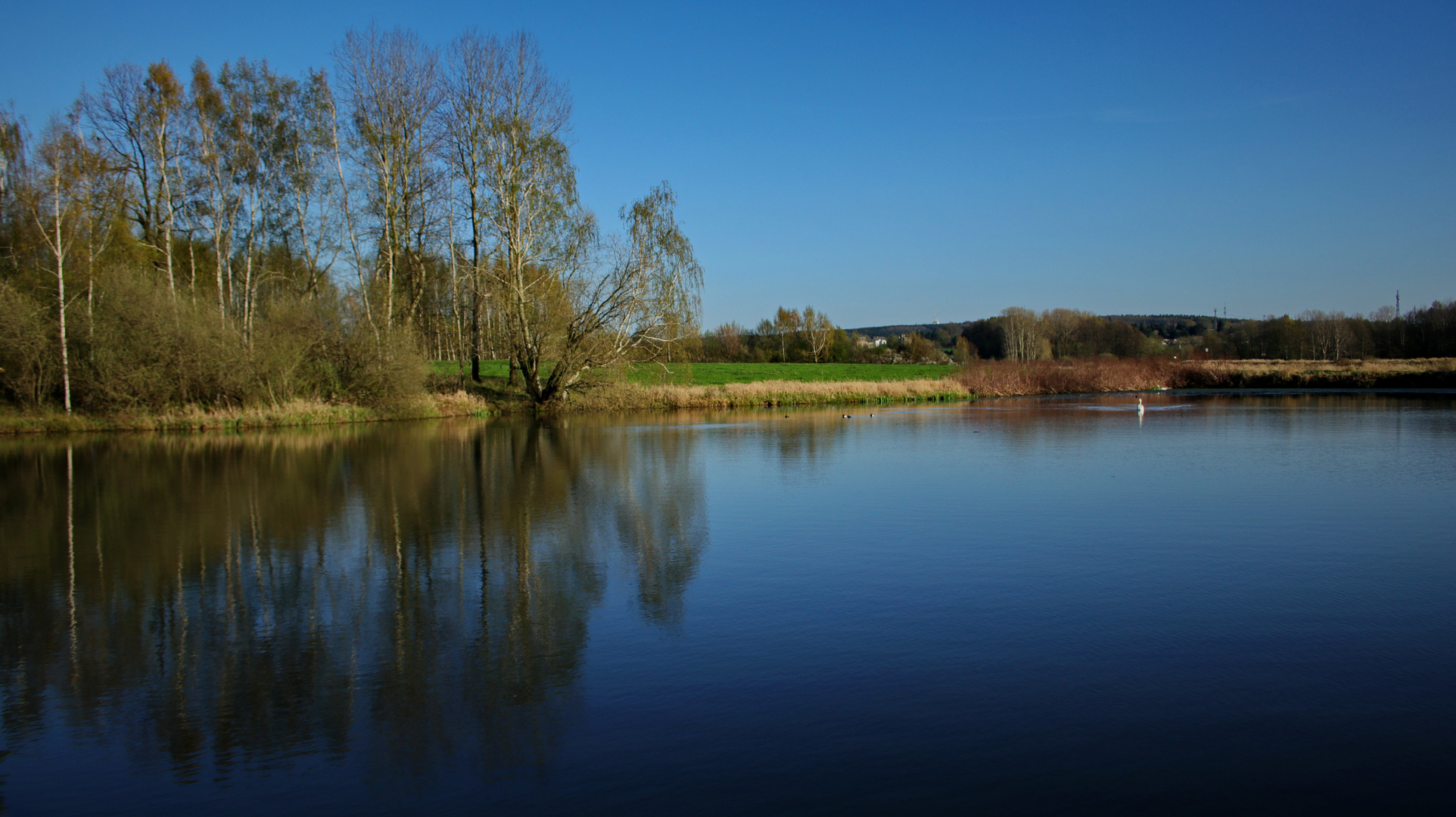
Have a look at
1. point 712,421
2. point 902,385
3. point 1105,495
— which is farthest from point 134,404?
point 902,385

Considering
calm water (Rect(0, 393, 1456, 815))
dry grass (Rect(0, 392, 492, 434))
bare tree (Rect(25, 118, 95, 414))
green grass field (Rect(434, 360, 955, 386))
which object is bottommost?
calm water (Rect(0, 393, 1456, 815))

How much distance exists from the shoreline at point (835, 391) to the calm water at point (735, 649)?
12.9 meters

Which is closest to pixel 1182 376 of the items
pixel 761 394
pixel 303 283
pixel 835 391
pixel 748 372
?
pixel 748 372

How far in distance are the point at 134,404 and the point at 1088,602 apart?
24521mm

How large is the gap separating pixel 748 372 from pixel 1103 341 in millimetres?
68249

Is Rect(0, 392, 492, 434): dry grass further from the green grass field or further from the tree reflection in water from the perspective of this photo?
the tree reflection in water

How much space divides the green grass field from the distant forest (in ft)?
20.2

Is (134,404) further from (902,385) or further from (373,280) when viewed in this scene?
(902,385)

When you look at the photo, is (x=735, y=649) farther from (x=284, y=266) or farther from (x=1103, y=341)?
(x=1103, y=341)

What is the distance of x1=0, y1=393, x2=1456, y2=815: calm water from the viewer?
3.72 metres

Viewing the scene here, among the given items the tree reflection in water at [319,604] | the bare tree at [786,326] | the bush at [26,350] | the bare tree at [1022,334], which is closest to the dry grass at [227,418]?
the bush at [26,350]

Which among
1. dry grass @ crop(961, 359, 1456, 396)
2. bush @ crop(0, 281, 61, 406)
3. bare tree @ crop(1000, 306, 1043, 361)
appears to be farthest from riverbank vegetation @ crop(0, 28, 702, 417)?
bare tree @ crop(1000, 306, 1043, 361)

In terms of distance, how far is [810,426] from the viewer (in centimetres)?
2422

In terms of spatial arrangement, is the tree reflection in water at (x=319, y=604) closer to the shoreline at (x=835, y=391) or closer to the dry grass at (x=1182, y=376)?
the shoreline at (x=835, y=391)
